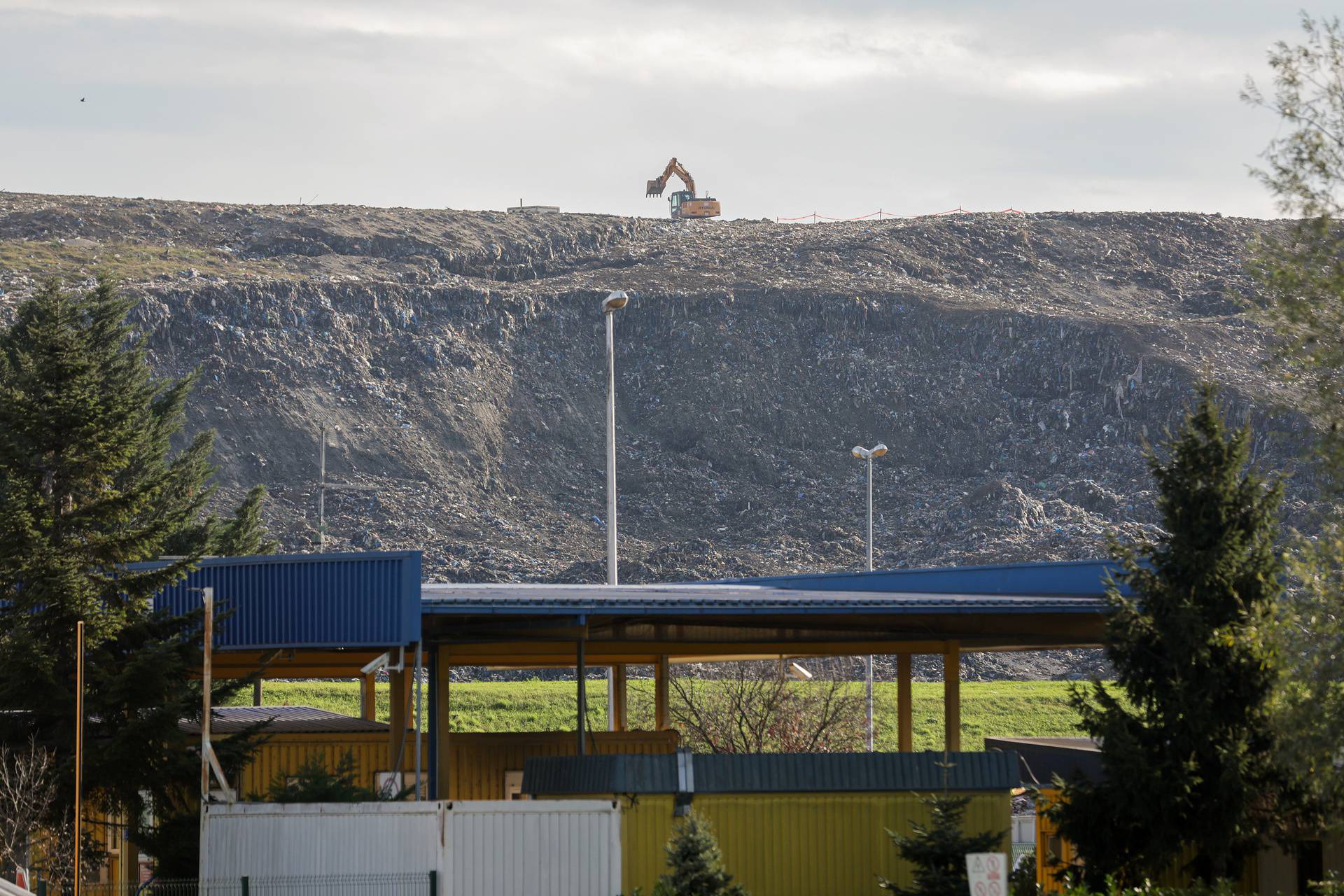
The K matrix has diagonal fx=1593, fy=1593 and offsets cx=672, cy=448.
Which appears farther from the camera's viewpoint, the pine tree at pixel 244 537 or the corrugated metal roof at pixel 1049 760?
the pine tree at pixel 244 537

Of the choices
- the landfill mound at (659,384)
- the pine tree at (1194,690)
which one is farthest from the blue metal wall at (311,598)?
the landfill mound at (659,384)

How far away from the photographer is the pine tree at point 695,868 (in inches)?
725

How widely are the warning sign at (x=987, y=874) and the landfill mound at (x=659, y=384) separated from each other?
180 feet

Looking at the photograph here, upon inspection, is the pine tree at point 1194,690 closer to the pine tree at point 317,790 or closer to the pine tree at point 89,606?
the pine tree at point 317,790

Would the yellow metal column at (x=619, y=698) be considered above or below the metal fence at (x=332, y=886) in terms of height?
above

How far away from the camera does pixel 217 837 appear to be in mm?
19375

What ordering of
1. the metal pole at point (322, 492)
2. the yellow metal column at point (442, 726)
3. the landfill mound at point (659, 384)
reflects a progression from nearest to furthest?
1. the yellow metal column at point (442, 726)
2. the metal pole at point (322, 492)
3. the landfill mound at point (659, 384)

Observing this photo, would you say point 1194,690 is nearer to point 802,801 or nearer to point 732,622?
point 802,801

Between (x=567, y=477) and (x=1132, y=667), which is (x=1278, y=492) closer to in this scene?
(x=1132, y=667)

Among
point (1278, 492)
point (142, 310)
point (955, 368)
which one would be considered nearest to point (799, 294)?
point (955, 368)

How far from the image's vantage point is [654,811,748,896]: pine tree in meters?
18.4

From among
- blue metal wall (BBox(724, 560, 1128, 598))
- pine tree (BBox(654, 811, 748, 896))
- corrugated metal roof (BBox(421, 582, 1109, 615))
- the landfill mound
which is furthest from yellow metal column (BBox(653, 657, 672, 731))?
the landfill mound

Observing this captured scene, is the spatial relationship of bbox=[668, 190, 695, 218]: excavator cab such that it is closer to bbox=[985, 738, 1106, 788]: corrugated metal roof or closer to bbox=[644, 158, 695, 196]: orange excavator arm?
bbox=[644, 158, 695, 196]: orange excavator arm

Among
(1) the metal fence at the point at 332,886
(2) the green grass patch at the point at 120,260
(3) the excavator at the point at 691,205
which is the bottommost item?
(1) the metal fence at the point at 332,886
